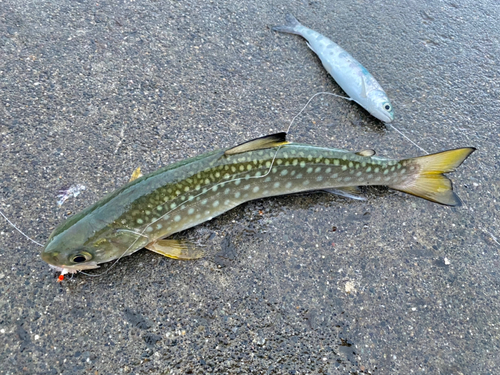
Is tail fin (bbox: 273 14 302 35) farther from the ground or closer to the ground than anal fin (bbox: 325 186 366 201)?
farther from the ground

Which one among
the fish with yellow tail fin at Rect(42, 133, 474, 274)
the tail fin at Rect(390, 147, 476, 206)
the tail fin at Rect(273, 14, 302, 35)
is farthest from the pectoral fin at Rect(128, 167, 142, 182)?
the tail fin at Rect(273, 14, 302, 35)

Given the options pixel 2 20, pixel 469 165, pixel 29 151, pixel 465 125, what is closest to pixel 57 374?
pixel 29 151

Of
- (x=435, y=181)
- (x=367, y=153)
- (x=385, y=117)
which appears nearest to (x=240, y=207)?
(x=367, y=153)

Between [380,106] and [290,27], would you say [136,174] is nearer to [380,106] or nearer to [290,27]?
[380,106]

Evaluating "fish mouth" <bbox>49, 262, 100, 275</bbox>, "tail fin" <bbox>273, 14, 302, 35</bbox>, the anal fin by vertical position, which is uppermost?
"tail fin" <bbox>273, 14, 302, 35</bbox>

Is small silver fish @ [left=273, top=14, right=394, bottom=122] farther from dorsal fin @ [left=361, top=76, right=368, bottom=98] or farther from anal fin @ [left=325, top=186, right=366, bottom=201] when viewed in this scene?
anal fin @ [left=325, top=186, right=366, bottom=201]

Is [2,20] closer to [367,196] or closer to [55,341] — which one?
[55,341]

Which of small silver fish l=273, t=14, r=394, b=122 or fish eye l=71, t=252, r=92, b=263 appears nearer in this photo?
fish eye l=71, t=252, r=92, b=263
